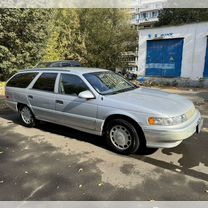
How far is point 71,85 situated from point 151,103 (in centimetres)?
182

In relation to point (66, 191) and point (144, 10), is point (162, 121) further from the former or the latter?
point (144, 10)

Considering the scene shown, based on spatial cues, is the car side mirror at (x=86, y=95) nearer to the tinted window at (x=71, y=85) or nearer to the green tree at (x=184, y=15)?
the tinted window at (x=71, y=85)

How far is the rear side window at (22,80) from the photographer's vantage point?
6.05 metres

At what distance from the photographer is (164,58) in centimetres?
1571

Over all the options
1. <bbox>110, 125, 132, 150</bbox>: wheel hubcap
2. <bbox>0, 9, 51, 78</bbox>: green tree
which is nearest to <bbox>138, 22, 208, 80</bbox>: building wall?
<bbox>0, 9, 51, 78</bbox>: green tree

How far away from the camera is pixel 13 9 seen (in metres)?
14.1

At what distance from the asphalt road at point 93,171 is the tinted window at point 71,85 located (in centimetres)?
109

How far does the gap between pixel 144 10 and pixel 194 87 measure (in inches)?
1736

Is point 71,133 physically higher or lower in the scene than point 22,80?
lower

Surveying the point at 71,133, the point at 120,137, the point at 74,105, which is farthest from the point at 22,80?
the point at 120,137

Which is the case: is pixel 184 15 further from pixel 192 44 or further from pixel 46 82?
pixel 46 82

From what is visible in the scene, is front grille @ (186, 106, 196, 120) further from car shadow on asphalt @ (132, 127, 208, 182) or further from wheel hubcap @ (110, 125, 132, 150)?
wheel hubcap @ (110, 125, 132, 150)

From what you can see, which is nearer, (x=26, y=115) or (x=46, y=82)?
(x=46, y=82)

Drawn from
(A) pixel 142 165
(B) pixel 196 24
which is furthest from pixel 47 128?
(B) pixel 196 24
